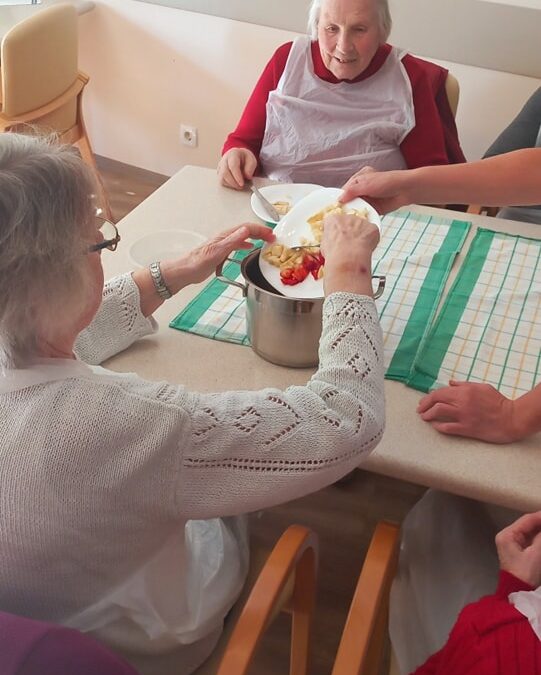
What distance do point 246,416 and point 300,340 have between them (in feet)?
0.98

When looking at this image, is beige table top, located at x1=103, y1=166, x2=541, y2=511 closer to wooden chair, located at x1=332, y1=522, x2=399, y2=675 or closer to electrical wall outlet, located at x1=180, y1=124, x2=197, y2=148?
wooden chair, located at x1=332, y1=522, x2=399, y2=675

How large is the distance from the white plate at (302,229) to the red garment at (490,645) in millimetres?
515

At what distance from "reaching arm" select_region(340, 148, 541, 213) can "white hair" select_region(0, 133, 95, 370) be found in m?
0.77

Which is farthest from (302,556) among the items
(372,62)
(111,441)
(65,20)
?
(65,20)

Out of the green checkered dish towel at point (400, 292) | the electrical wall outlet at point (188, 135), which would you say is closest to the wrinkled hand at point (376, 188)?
the green checkered dish towel at point (400, 292)

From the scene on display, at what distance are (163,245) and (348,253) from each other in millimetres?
569

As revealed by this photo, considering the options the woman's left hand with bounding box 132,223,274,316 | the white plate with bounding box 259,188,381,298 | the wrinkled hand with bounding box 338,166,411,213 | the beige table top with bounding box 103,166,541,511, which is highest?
the wrinkled hand with bounding box 338,166,411,213

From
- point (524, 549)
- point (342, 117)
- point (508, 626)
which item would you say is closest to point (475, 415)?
point (524, 549)

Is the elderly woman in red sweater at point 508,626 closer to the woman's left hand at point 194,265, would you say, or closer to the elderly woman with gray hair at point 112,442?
the elderly woman with gray hair at point 112,442

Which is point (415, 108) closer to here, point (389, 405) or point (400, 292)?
point (400, 292)

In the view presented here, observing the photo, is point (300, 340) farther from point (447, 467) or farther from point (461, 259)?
point (461, 259)

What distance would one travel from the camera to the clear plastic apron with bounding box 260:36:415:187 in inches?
79.1

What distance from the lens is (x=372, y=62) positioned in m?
2.02

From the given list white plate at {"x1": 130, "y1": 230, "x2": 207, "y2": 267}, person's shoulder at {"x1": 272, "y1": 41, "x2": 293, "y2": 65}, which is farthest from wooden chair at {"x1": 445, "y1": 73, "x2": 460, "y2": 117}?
white plate at {"x1": 130, "y1": 230, "x2": 207, "y2": 267}
